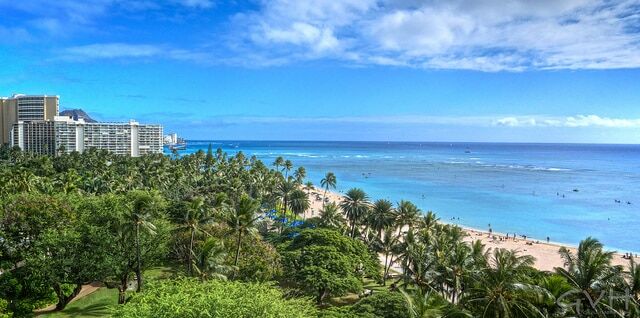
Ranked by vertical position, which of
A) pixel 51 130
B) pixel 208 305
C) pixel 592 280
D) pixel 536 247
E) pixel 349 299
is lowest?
pixel 536 247

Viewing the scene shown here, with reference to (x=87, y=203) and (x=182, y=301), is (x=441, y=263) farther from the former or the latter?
(x=87, y=203)

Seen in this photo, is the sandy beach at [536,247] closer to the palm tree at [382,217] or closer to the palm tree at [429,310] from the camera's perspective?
the palm tree at [382,217]

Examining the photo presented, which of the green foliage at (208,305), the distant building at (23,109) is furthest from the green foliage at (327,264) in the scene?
the distant building at (23,109)

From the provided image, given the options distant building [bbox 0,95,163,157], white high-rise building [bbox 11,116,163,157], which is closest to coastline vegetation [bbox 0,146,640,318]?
white high-rise building [bbox 11,116,163,157]

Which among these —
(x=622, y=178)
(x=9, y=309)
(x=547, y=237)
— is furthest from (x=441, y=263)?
(x=622, y=178)

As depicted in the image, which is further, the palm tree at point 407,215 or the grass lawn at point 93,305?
the palm tree at point 407,215

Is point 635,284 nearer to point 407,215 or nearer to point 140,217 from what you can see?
point 407,215

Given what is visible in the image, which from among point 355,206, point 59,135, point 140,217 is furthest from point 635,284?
point 59,135
